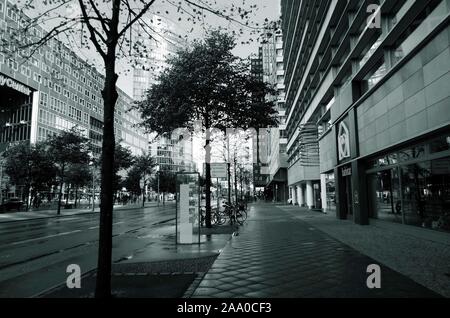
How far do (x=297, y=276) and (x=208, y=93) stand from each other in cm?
1192

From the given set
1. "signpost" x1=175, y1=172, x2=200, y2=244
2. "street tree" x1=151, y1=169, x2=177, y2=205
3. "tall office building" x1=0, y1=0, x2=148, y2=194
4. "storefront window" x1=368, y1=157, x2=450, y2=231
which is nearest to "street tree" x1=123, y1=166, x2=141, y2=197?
"tall office building" x1=0, y1=0, x2=148, y2=194

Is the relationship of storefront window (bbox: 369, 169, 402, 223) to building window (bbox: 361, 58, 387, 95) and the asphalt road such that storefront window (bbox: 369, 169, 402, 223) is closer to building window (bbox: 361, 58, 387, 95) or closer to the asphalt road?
building window (bbox: 361, 58, 387, 95)

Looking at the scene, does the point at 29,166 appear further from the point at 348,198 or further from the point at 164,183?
the point at 164,183

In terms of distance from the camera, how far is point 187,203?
482 inches

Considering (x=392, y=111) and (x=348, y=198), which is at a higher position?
(x=392, y=111)

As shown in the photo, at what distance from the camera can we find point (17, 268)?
28.4ft

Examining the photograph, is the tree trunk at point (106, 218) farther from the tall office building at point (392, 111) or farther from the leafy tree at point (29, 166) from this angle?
the leafy tree at point (29, 166)

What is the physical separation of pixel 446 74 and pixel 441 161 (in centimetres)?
270

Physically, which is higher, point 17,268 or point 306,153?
point 306,153

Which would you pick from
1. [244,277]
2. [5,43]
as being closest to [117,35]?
[5,43]

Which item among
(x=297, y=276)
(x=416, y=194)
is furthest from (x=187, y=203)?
(x=416, y=194)

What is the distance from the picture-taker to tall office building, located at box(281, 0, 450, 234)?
10.6 m

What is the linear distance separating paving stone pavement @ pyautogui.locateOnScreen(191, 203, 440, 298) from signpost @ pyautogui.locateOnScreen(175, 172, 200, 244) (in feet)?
6.87
